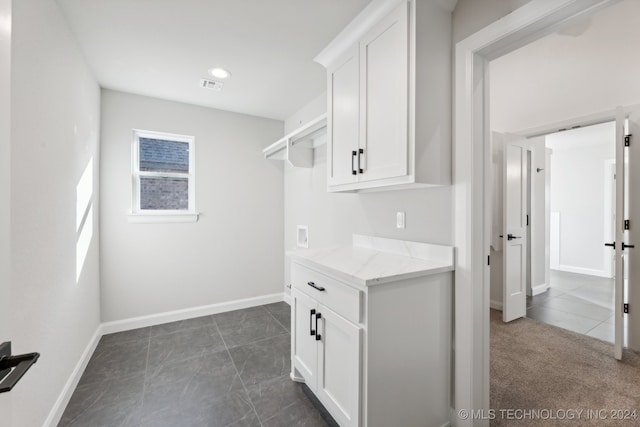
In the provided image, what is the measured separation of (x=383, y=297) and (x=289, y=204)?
2631 millimetres

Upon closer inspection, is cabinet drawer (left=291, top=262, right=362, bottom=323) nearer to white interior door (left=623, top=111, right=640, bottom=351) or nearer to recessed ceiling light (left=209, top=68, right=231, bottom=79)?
recessed ceiling light (left=209, top=68, right=231, bottom=79)

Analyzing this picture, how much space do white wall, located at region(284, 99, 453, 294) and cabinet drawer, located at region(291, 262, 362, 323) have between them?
2.22 feet

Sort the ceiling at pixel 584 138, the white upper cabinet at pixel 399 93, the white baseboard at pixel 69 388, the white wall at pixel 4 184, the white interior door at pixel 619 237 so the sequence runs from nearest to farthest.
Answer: the white wall at pixel 4 184
the white upper cabinet at pixel 399 93
the white baseboard at pixel 69 388
the white interior door at pixel 619 237
the ceiling at pixel 584 138

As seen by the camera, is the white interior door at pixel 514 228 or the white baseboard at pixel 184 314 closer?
the white baseboard at pixel 184 314

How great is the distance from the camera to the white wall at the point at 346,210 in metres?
1.76

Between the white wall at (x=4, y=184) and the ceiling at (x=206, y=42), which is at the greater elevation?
the ceiling at (x=206, y=42)

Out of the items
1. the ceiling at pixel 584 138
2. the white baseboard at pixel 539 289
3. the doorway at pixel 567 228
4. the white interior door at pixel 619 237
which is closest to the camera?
the white interior door at pixel 619 237

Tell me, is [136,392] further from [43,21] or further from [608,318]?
[608,318]

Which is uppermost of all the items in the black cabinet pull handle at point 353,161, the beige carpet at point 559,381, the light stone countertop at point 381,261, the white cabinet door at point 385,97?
the white cabinet door at point 385,97

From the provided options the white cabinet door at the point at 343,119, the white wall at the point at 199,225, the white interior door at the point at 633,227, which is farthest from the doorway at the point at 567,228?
the white wall at the point at 199,225

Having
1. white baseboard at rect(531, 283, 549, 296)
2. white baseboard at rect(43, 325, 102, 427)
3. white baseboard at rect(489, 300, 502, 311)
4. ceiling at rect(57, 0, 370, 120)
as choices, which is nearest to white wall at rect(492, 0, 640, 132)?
ceiling at rect(57, 0, 370, 120)

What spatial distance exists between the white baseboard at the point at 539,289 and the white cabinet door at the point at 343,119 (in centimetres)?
383

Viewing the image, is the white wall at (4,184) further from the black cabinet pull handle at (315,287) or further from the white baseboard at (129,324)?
the white baseboard at (129,324)

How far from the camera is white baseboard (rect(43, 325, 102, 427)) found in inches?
66.3
